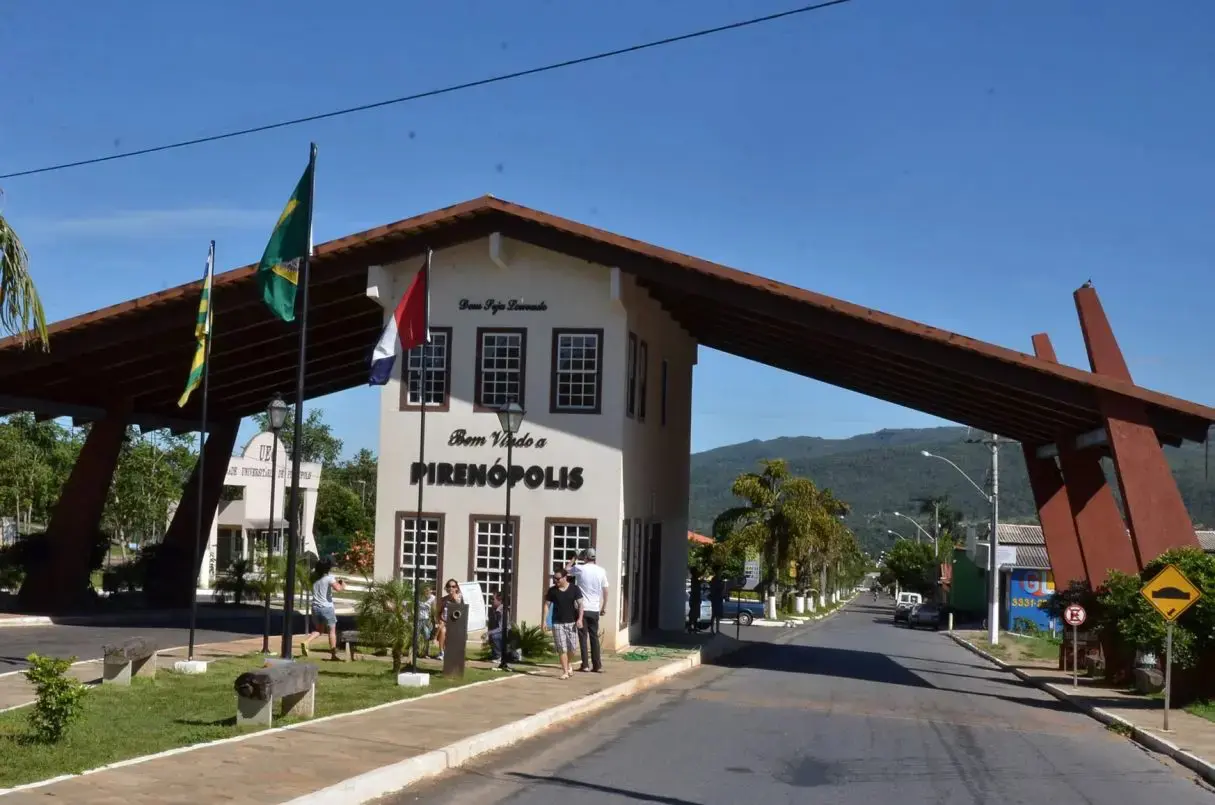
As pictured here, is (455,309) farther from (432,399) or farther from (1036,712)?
(1036,712)

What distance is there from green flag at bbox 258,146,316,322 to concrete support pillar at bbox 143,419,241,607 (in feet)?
68.0

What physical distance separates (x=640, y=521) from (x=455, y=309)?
21.6ft

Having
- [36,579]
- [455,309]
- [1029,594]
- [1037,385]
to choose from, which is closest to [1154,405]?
[1037,385]

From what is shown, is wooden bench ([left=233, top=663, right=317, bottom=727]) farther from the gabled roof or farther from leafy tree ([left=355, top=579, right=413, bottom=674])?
the gabled roof

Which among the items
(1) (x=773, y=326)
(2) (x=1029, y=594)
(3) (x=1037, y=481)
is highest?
(1) (x=773, y=326)

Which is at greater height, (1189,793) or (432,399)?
(432,399)

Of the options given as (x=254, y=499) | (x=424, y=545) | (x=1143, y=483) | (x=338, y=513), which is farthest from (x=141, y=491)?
(x=1143, y=483)

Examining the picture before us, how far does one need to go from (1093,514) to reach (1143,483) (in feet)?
21.5

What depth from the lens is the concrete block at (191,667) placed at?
1745cm

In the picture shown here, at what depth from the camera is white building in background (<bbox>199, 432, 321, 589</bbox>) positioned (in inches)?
1687

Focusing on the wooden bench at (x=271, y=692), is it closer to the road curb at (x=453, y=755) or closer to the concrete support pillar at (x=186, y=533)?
the road curb at (x=453, y=755)

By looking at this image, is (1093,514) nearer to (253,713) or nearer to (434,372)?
(434,372)

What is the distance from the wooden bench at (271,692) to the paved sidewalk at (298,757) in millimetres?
316

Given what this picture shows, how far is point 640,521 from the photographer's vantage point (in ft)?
96.7
